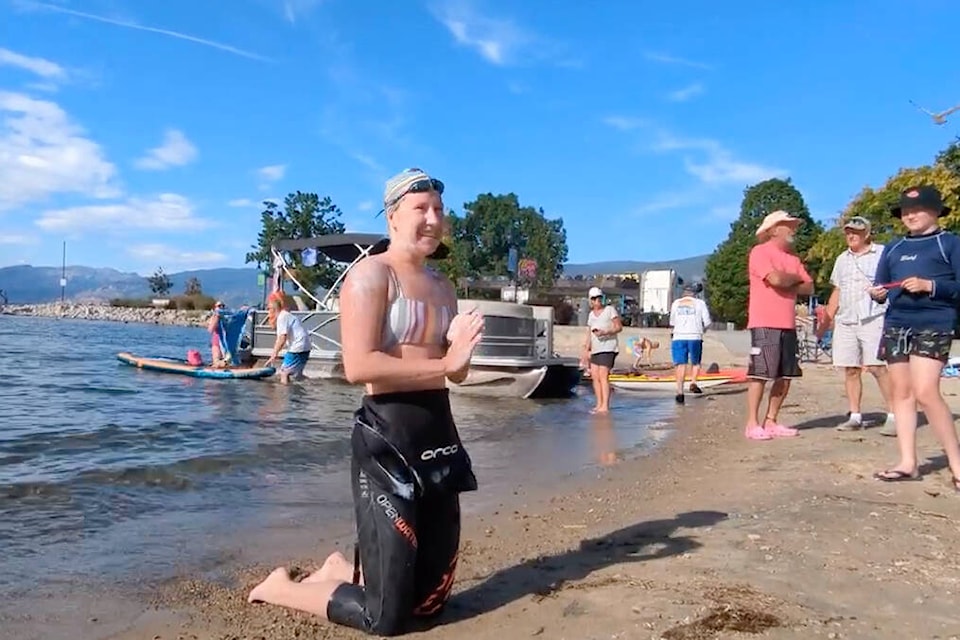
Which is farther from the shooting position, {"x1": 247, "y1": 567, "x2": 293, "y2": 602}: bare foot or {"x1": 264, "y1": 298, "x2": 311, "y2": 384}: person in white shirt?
{"x1": 264, "y1": 298, "x2": 311, "y2": 384}: person in white shirt

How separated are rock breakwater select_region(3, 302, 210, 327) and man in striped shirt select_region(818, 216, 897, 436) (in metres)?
84.9

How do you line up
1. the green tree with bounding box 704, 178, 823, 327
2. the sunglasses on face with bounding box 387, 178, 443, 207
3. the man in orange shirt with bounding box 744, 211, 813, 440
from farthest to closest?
the green tree with bounding box 704, 178, 823, 327, the man in orange shirt with bounding box 744, 211, 813, 440, the sunglasses on face with bounding box 387, 178, 443, 207

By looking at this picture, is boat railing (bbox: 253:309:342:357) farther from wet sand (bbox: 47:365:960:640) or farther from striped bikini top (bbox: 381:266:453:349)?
striped bikini top (bbox: 381:266:453:349)

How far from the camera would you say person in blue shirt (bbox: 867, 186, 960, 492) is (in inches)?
195

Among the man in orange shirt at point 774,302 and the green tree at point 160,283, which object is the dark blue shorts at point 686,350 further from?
the green tree at point 160,283

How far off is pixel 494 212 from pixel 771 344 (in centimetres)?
10735

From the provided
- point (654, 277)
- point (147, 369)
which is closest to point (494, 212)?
point (654, 277)

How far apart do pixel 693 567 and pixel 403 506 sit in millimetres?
1422

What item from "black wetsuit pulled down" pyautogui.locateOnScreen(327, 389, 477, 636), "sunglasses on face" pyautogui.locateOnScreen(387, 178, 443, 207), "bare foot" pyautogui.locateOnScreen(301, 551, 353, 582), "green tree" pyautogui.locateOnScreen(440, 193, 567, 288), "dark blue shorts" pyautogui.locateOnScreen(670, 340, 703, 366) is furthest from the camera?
"green tree" pyautogui.locateOnScreen(440, 193, 567, 288)

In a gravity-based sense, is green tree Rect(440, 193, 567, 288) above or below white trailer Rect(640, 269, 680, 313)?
above

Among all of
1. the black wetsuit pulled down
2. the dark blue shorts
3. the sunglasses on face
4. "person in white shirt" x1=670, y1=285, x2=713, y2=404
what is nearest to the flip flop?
the black wetsuit pulled down

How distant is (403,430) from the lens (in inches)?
114

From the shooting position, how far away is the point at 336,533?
503cm

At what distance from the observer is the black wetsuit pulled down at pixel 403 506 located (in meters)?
2.86
